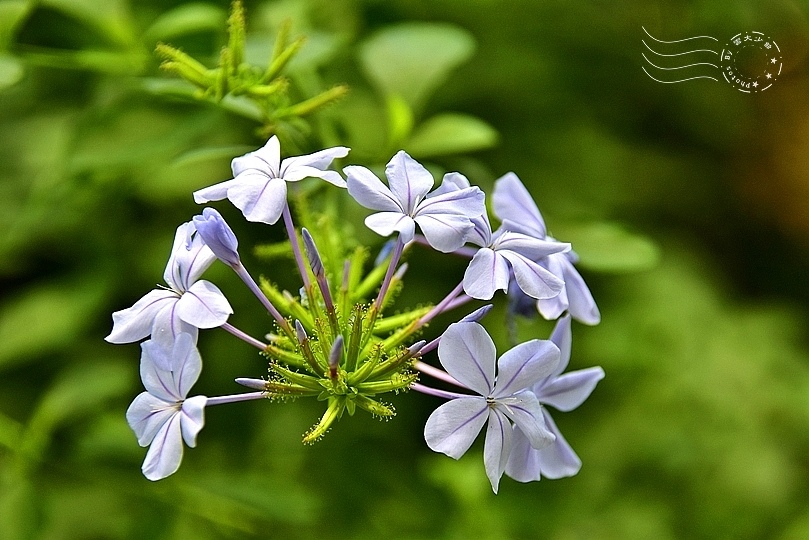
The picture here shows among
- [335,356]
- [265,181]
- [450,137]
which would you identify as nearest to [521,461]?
[335,356]

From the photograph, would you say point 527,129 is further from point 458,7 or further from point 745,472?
point 745,472

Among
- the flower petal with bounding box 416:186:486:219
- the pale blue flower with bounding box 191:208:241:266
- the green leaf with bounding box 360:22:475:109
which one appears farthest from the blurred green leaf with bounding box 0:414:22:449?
the flower petal with bounding box 416:186:486:219

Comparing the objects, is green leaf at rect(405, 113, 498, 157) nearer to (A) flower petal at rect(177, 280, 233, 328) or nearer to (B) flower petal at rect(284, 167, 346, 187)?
(B) flower petal at rect(284, 167, 346, 187)

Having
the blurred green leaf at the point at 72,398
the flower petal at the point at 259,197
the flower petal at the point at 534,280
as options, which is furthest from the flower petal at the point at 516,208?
the blurred green leaf at the point at 72,398

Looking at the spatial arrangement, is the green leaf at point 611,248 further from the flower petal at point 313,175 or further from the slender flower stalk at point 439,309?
the flower petal at point 313,175

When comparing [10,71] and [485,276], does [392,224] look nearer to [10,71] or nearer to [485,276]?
[485,276]

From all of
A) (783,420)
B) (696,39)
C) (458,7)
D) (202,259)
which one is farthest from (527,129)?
(202,259)
